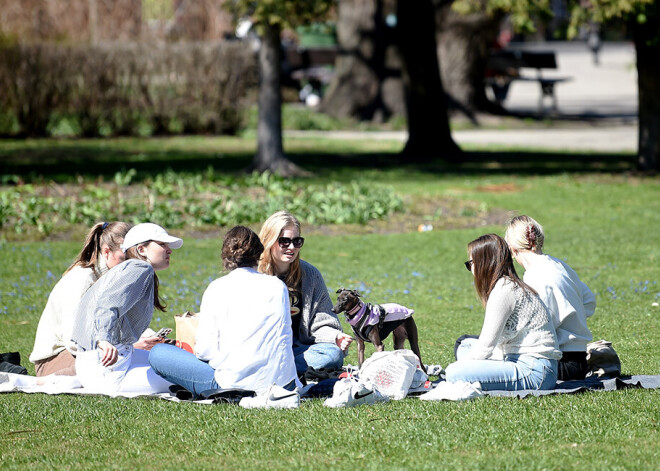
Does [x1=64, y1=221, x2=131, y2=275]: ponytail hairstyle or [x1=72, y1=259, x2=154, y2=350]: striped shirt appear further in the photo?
[x1=64, y1=221, x2=131, y2=275]: ponytail hairstyle

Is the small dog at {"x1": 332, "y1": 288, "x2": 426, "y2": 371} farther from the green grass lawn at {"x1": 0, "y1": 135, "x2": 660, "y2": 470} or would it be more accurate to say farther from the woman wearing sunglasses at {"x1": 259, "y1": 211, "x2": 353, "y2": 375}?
the green grass lawn at {"x1": 0, "y1": 135, "x2": 660, "y2": 470}

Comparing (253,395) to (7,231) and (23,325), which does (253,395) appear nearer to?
(23,325)

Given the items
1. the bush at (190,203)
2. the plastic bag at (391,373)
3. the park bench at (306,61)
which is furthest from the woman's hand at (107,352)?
the park bench at (306,61)

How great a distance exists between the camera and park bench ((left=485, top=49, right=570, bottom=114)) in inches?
1210

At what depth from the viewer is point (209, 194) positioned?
1480 centimetres

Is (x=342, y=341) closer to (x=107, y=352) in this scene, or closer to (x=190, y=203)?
(x=107, y=352)

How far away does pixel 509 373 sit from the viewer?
5.86m

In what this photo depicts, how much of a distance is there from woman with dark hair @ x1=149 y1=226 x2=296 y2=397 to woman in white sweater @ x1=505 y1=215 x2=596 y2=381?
5.26ft

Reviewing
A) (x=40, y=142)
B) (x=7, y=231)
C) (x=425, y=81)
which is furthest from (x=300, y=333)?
(x=40, y=142)

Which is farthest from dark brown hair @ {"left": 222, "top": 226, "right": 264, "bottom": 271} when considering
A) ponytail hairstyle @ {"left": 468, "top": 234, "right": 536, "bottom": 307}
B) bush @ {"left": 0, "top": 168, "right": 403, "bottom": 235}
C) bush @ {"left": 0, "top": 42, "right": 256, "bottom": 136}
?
bush @ {"left": 0, "top": 42, "right": 256, "bottom": 136}

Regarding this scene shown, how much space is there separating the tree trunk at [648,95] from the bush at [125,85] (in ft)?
35.4

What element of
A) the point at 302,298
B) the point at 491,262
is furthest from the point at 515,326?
the point at 302,298

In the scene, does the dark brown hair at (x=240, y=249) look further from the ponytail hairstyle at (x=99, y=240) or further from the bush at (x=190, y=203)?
the bush at (x=190, y=203)

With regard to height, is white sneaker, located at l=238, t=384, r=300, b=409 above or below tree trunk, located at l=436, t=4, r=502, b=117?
below
